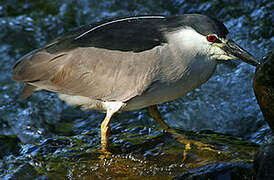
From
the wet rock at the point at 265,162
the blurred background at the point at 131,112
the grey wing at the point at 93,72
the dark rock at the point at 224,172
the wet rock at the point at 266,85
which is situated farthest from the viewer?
the blurred background at the point at 131,112

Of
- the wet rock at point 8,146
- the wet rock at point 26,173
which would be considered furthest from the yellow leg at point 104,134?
the wet rock at point 8,146

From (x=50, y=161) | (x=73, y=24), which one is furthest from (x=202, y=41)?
(x=73, y=24)

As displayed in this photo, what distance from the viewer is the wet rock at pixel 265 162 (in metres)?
2.60

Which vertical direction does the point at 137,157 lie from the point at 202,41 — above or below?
below

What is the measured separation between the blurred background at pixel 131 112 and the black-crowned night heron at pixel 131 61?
84cm

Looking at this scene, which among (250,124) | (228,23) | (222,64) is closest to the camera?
(250,124)

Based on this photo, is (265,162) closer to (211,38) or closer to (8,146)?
(211,38)

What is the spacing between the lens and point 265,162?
262 centimetres

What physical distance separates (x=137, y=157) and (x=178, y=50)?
1.03 metres

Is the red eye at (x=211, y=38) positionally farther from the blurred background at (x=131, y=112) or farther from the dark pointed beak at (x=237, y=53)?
the blurred background at (x=131, y=112)

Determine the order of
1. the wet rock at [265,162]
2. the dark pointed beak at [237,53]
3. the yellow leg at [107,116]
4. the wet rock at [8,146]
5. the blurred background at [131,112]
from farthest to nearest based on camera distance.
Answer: the blurred background at [131,112]
the wet rock at [8,146]
the yellow leg at [107,116]
the dark pointed beak at [237,53]
the wet rock at [265,162]

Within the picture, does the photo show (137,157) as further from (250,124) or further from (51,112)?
(51,112)

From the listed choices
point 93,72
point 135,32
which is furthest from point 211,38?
point 93,72

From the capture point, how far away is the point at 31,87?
4.32 meters
